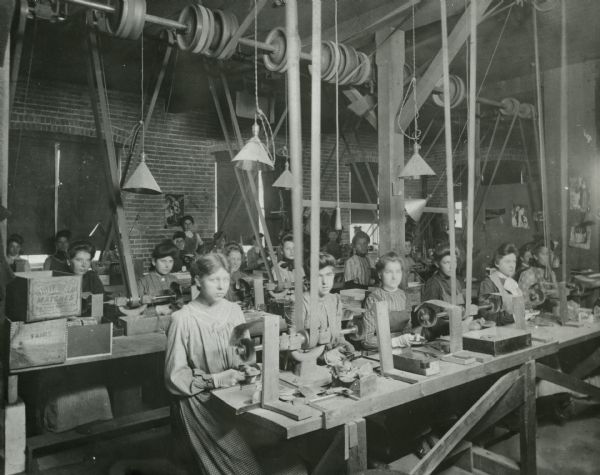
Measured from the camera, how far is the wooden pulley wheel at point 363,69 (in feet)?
19.8

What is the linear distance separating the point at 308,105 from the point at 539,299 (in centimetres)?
582

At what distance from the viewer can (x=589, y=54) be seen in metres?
7.88

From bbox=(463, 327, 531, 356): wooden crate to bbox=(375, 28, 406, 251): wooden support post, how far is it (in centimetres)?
218

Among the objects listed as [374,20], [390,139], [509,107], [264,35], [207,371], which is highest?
[264,35]

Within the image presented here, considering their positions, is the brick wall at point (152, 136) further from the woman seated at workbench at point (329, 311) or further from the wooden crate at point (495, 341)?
the wooden crate at point (495, 341)

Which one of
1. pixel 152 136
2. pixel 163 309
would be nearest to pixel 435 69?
pixel 163 309

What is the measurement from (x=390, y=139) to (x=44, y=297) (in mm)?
4019

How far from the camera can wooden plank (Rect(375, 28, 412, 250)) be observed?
5.73 metres

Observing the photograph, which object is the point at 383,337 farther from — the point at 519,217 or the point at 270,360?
the point at 519,217

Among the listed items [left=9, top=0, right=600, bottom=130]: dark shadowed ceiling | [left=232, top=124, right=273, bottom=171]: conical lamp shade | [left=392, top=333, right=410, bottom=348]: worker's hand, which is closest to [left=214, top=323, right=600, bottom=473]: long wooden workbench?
[left=392, top=333, right=410, bottom=348]: worker's hand

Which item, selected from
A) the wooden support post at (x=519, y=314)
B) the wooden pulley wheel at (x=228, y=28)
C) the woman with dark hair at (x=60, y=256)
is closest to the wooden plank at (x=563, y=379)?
the wooden support post at (x=519, y=314)

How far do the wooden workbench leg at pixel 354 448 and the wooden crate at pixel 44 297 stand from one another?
2.00m

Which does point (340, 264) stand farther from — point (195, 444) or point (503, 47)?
point (195, 444)

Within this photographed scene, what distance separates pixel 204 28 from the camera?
487cm
